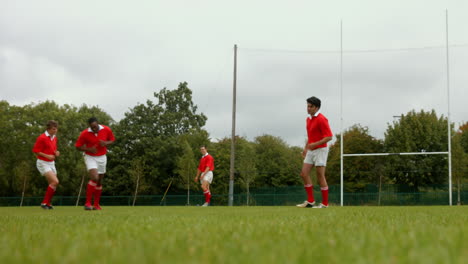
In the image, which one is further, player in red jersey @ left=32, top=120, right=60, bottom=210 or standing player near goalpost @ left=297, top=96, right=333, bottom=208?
player in red jersey @ left=32, top=120, right=60, bottom=210

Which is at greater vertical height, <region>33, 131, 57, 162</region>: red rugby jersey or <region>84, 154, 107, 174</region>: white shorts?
<region>33, 131, 57, 162</region>: red rugby jersey

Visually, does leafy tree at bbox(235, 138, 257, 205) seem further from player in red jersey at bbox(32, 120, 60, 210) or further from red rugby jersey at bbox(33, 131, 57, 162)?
red rugby jersey at bbox(33, 131, 57, 162)

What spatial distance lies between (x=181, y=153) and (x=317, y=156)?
36419mm

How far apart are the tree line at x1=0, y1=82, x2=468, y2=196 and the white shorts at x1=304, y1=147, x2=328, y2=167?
844 inches

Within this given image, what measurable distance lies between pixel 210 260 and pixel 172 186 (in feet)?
139

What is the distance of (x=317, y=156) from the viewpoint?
862 centimetres

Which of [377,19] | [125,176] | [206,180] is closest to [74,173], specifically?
[125,176]

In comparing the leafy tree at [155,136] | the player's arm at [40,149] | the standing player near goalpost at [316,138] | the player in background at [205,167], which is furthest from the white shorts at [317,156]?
the leafy tree at [155,136]

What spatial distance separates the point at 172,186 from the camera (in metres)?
43.1

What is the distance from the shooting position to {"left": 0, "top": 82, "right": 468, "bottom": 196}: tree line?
31.5 m

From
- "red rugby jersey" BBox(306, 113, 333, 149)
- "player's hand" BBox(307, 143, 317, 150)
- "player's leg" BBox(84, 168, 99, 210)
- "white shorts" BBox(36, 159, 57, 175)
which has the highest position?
"red rugby jersey" BBox(306, 113, 333, 149)

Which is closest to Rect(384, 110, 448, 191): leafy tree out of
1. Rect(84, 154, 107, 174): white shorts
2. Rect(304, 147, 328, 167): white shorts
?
Rect(304, 147, 328, 167): white shorts

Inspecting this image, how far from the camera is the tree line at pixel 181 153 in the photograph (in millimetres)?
31469

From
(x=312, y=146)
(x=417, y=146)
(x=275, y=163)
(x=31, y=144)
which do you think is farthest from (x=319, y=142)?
(x=31, y=144)
